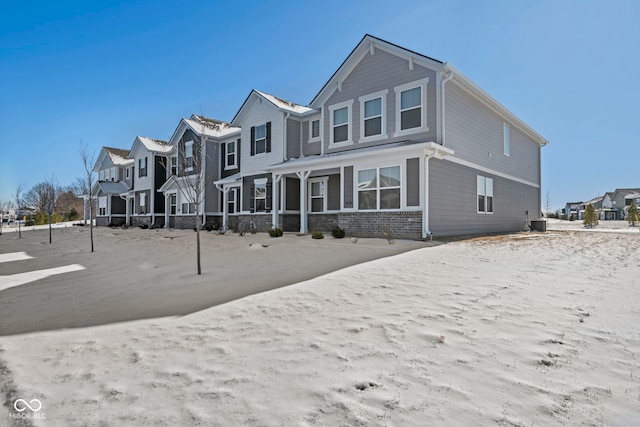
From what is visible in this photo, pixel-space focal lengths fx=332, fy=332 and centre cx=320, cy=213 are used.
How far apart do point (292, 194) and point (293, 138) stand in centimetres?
304

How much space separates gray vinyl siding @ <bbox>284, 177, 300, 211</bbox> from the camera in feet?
58.3

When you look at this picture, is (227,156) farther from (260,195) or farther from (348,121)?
(348,121)

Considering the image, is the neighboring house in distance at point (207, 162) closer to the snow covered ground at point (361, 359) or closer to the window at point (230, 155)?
the window at point (230, 155)

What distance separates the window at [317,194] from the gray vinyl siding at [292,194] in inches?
33.7

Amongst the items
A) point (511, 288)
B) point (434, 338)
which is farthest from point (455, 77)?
point (434, 338)

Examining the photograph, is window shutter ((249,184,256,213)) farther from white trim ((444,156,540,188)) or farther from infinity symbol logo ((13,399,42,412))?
infinity symbol logo ((13,399,42,412))

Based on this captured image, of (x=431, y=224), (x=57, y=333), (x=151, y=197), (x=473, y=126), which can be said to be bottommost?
Answer: (x=57, y=333)

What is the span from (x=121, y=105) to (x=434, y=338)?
73.9ft

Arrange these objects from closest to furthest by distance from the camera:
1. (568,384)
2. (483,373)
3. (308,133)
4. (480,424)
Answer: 1. (480,424)
2. (568,384)
3. (483,373)
4. (308,133)

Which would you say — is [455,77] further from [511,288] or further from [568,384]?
[568,384]

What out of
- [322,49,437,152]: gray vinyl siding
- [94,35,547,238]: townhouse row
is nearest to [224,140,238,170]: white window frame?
[94,35,547,238]: townhouse row

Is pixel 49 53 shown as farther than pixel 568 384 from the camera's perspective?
Yes

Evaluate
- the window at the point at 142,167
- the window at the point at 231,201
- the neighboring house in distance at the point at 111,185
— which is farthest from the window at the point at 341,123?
the neighboring house in distance at the point at 111,185

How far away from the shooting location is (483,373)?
2.62 metres
